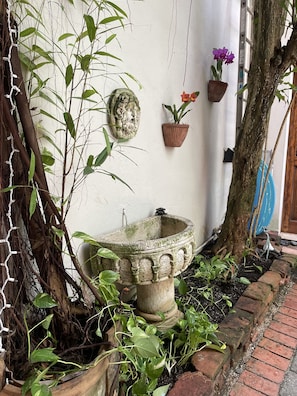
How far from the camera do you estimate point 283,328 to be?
66.4 inches

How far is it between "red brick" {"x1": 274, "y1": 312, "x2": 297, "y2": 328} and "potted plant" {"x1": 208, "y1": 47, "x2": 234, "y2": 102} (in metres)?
1.57

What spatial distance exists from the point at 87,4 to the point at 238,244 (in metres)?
1.75

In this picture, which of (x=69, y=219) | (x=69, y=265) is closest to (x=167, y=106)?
(x=69, y=219)

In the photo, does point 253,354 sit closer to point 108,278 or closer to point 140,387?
point 140,387

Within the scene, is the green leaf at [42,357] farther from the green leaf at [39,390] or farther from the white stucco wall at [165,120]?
the white stucco wall at [165,120]

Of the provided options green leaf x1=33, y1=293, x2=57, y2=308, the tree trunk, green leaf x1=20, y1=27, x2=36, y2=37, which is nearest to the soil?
the tree trunk

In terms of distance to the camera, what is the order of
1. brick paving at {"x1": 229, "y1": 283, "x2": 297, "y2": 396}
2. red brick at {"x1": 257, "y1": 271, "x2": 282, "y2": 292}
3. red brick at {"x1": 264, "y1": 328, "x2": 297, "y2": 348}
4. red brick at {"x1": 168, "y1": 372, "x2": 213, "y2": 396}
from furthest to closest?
red brick at {"x1": 257, "y1": 271, "x2": 282, "y2": 292} < red brick at {"x1": 264, "y1": 328, "x2": 297, "y2": 348} < brick paving at {"x1": 229, "y1": 283, "x2": 297, "y2": 396} < red brick at {"x1": 168, "y1": 372, "x2": 213, "y2": 396}

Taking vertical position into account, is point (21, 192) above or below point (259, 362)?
above

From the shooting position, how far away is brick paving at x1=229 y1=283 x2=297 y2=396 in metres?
1.28

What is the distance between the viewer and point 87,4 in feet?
4.02

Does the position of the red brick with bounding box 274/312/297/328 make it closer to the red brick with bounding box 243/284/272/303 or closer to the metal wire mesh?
the red brick with bounding box 243/284/272/303

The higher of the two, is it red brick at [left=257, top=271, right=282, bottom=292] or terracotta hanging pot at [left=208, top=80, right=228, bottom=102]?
terracotta hanging pot at [left=208, top=80, right=228, bottom=102]

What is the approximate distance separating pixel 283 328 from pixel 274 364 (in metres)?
0.32

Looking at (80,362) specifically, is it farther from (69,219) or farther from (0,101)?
(0,101)
